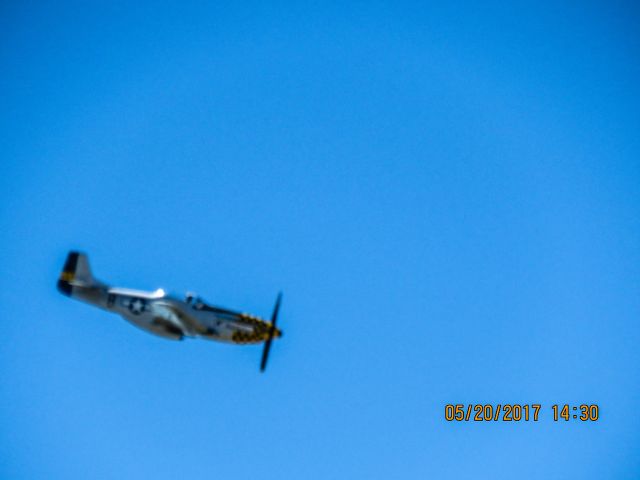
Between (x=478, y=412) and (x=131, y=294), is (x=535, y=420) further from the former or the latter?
(x=131, y=294)

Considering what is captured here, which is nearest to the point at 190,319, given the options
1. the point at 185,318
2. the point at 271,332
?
the point at 185,318

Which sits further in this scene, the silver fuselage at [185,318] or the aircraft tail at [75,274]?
the aircraft tail at [75,274]

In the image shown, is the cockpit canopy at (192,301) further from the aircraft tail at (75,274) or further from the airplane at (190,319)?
the aircraft tail at (75,274)

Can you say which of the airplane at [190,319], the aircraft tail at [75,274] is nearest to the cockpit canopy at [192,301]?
the airplane at [190,319]

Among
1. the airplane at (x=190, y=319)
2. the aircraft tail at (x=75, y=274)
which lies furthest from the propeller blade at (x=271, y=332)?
the aircraft tail at (x=75, y=274)

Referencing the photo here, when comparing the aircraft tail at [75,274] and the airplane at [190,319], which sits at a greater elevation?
the aircraft tail at [75,274]

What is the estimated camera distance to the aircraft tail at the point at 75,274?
33531 millimetres

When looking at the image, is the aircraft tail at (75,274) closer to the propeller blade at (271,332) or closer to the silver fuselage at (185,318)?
the silver fuselage at (185,318)

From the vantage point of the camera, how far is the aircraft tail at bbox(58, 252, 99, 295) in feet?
110

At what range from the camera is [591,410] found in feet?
119

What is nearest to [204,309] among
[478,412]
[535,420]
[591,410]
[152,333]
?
[152,333]

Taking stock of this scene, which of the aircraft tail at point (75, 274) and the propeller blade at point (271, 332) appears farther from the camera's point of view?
the aircraft tail at point (75, 274)

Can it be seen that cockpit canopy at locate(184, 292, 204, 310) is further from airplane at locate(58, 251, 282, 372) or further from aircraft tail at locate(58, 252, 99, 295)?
aircraft tail at locate(58, 252, 99, 295)

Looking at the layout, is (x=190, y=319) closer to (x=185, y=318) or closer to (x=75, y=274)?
(x=185, y=318)
